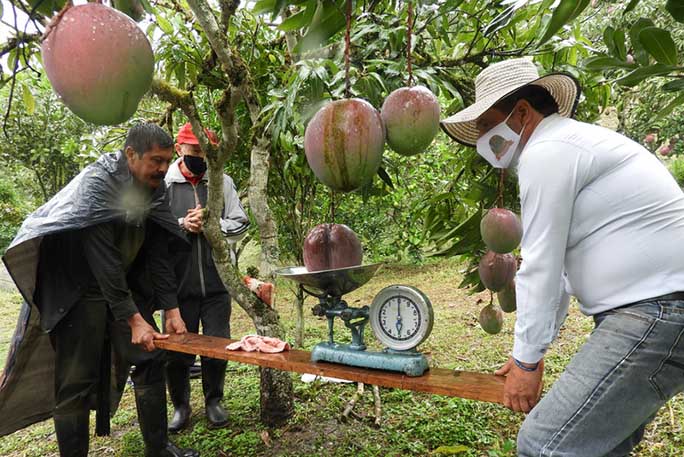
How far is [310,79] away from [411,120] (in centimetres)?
48

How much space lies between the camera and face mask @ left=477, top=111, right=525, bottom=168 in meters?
1.31

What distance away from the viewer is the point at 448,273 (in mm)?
7152

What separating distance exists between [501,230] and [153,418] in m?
1.83

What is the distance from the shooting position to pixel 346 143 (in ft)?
3.59

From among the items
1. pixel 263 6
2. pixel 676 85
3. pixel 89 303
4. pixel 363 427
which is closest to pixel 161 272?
pixel 89 303

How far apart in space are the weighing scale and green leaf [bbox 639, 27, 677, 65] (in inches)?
32.5

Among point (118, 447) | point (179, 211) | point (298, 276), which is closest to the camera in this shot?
point (298, 276)

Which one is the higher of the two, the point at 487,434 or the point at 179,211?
the point at 179,211

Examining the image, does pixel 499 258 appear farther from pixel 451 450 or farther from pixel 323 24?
pixel 323 24

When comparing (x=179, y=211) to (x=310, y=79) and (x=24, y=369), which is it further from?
(x=310, y=79)

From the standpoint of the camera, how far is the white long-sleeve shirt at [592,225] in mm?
1067

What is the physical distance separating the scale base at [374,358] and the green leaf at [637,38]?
3.14 ft

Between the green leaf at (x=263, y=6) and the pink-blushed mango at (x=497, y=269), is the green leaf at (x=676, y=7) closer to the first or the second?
the green leaf at (x=263, y=6)

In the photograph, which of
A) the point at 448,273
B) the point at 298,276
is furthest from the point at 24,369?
the point at 448,273
